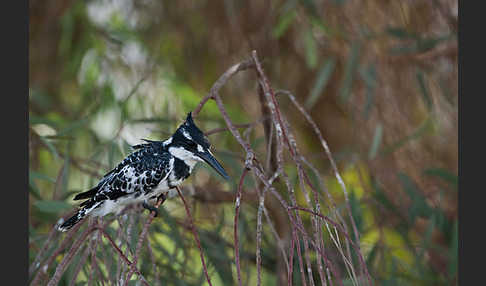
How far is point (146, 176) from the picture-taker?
1.11 metres

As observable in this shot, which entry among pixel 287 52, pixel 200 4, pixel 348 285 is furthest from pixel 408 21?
pixel 348 285

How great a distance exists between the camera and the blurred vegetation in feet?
6.38

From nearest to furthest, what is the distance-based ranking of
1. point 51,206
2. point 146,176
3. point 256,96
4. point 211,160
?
point 211,160
point 146,176
point 51,206
point 256,96

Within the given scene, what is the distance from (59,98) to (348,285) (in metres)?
1.82

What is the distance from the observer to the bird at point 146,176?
1.08 meters

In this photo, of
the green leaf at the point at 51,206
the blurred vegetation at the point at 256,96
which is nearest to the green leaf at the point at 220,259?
the blurred vegetation at the point at 256,96

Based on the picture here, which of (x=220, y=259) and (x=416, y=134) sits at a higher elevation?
(x=416, y=134)

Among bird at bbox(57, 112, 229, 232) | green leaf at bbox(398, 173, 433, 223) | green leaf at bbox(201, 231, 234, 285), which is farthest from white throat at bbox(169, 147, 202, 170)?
green leaf at bbox(398, 173, 433, 223)

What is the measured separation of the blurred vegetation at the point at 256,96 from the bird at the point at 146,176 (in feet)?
1.79

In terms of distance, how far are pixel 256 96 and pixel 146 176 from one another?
60.3 inches

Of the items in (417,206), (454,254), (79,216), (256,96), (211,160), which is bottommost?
(454,254)

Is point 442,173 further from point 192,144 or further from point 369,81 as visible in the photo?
point 192,144

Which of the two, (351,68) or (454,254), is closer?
(454,254)

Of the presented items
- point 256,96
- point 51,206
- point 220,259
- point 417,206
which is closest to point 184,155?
point 51,206
